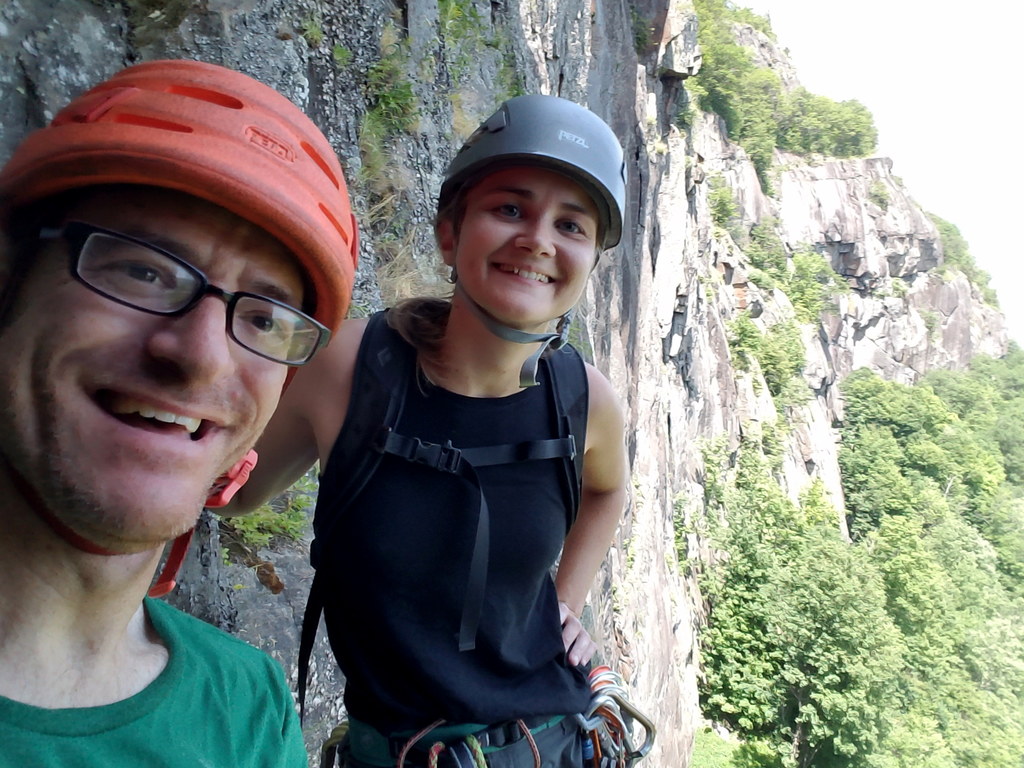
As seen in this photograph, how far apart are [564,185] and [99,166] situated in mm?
1542

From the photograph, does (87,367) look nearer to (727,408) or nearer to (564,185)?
(564,185)

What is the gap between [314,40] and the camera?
4344mm

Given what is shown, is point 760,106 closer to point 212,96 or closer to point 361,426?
point 361,426

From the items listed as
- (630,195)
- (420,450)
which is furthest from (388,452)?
(630,195)

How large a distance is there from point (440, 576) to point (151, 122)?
1416 millimetres

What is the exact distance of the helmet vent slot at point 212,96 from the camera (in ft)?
3.72

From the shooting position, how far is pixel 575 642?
247cm

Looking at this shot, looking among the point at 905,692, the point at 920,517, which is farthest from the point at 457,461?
the point at 920,517

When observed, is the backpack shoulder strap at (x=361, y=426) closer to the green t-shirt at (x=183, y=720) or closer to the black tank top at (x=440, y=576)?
the black tank top at (x=440, y=576)

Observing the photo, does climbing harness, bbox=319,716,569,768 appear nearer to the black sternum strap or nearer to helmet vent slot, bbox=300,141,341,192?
the black sternum strap

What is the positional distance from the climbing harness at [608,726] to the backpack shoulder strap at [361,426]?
106 centimetres

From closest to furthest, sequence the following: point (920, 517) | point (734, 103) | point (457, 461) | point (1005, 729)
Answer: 1. point (457, 461)
2. point (1005, 729)
3. point (920, 517)
4. point (734, 103)

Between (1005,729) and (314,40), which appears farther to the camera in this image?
(1005,729)

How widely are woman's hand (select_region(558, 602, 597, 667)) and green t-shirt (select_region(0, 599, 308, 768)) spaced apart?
44.5 inches
